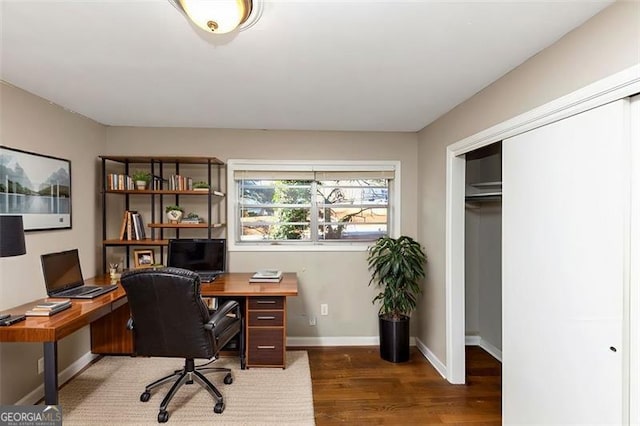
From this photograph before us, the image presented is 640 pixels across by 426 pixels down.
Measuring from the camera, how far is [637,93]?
4.81ft

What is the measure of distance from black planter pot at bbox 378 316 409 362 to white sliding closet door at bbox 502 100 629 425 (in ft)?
4.09

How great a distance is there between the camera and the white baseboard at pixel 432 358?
3.27 m

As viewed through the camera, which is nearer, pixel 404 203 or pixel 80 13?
pixel 80 13

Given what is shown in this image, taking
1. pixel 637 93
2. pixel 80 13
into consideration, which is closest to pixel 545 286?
pixel 637 93

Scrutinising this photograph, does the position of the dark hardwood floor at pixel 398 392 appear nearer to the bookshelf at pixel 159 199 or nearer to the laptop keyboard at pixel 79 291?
the bookshelf at pixel 159 199

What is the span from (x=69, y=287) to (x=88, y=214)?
0.88 meters

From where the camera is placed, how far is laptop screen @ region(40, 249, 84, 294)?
2.69 meters

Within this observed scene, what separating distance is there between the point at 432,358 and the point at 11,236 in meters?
3.50

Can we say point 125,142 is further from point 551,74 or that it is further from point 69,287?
point 551,74

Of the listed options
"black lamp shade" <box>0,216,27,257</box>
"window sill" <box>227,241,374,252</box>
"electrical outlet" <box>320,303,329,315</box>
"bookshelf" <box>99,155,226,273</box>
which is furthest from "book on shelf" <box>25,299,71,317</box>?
"electrical outlet" <box>320,303,329,315</box>

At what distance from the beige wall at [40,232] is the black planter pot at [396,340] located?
2940 millimetres

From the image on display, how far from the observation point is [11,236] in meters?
1.99

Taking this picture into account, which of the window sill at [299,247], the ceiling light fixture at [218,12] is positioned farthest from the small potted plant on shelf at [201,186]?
the ceiling light fixture at [218,12]

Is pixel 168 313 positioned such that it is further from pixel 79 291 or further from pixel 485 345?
pixel 485 345
